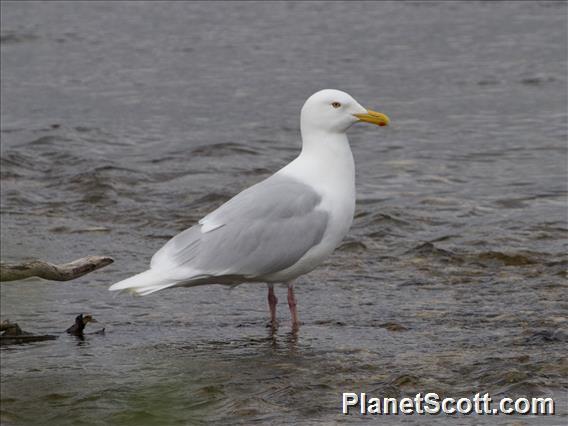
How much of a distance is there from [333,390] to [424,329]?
1.25 meters

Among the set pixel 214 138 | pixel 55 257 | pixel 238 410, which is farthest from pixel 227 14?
pixel 238 410

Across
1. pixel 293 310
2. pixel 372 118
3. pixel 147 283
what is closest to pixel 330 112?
pixel 372 118

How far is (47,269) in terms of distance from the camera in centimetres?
623

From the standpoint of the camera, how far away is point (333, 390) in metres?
6.10

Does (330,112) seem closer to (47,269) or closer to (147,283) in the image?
(147,283)

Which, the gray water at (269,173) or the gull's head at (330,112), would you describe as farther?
the gull's head at (330,112)

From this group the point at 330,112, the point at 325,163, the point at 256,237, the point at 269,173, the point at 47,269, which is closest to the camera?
the point at 47,269

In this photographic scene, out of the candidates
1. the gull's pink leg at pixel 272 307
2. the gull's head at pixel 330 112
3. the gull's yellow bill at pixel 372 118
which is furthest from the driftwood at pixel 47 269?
the gull's yellow bill at pixel 372 118

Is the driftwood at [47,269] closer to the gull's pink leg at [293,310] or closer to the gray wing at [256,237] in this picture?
the gray wing at [256,237]

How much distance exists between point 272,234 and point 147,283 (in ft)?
2.67

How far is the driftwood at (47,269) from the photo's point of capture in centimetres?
608

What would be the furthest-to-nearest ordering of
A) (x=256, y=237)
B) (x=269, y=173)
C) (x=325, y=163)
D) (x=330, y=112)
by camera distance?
1. (x=269, y=173)
2. (x=330, y=112)
3. (x=325, y=163)
4. (x=256, y=237)

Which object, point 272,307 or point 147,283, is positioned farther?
point 272,307

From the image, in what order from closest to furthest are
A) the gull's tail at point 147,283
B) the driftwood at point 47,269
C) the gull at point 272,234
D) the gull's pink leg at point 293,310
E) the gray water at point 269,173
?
the driftwood at point 47,269
the gray water at point 269,173
the gull's tail at point 147,283
the gull at point 272,234
the gull's pink leg at point 293,310
